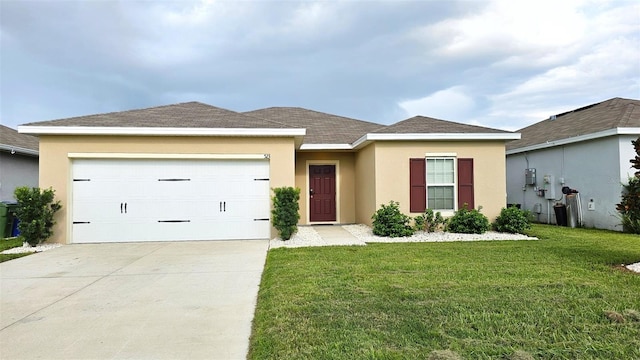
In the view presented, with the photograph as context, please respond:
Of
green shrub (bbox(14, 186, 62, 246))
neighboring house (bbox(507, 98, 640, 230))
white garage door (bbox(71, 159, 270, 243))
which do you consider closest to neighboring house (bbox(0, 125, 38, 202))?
green shrub (bbox(14, 186, 62, 246))

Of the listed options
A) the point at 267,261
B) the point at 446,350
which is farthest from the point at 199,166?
the point at 446,350

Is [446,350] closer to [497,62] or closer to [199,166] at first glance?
[199,166]

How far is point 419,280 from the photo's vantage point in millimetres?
5055

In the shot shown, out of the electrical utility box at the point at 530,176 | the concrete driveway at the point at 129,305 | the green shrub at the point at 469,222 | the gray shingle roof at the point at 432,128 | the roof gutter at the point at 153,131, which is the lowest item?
the concrete driveway at the point at 129,305

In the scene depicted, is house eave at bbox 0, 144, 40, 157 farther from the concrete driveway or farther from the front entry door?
the front entry door

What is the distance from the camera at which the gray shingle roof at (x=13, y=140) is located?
466 inches

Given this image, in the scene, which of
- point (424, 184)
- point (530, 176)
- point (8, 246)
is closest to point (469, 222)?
point (424, 184)

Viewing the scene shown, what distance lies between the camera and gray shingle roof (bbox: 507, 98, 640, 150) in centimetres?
1101

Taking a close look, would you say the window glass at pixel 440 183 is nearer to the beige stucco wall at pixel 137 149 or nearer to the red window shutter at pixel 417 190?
the red window shutter at pixel 417 190

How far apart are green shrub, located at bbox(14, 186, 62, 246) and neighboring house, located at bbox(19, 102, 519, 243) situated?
16.0 inches

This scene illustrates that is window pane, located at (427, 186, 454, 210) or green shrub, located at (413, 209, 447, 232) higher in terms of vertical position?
window pane, located at (427, 186, 454, 210)

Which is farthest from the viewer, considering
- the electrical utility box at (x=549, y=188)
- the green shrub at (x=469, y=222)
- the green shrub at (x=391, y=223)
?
the electrical utility box at (x=549, y=188)

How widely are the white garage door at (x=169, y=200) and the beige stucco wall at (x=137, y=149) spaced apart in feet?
0.80

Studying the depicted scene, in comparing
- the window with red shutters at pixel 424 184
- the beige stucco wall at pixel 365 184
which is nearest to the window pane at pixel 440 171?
the window with red shutters at pixel 424 184
